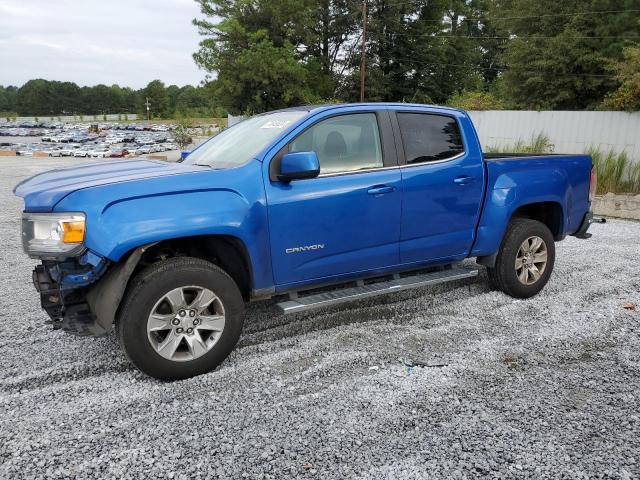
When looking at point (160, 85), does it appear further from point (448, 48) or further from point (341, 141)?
point (341, 141)

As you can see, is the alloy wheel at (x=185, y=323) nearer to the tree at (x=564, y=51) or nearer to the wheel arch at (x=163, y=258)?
the wheel arch at (x=163, y=258)

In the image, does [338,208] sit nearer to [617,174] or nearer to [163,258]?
[163,258]

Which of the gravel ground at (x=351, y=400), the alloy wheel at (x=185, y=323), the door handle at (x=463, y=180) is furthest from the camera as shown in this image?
the door handle at (x=463, y=180)

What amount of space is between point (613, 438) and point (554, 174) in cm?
299

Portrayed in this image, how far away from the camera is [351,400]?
3.21 metres

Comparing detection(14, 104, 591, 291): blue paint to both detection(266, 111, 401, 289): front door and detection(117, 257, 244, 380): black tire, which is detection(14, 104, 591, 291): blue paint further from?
detection(117, 257, 244, 380): black tire

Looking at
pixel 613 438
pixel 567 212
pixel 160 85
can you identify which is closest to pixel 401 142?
pixel 567 212

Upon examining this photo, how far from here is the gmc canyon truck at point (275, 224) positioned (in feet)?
10.5

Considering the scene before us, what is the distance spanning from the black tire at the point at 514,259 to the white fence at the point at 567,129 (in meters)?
10.2

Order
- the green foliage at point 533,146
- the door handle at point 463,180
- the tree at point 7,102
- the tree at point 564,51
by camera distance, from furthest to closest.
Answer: the tree at point 7,102 < the tree at point 564,51 < the green foliage at point 533,146 < the door handle at point 463,180

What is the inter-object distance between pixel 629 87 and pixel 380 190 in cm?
1308

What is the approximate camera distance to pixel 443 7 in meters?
46.3

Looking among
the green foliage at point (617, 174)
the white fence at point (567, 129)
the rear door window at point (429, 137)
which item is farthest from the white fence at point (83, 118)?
the rear door window at point (429, 137)

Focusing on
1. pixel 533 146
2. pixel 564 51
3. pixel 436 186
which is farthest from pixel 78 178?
pixel 564 51
